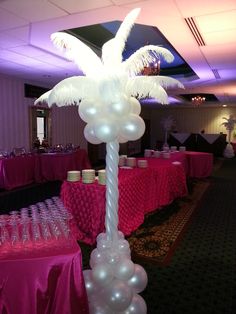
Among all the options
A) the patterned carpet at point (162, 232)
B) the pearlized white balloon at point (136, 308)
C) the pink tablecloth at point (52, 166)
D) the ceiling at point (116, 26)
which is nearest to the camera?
the pearlized white balloon at point (136, 308)

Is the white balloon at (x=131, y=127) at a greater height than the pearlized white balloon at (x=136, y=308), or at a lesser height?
greater

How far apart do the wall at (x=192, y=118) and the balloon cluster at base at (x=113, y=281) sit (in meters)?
15.2

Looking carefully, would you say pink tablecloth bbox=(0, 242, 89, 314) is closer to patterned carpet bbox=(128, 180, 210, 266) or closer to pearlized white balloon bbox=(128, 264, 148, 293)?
pearlized white balloon bbox=(128, 264, 148, 293)

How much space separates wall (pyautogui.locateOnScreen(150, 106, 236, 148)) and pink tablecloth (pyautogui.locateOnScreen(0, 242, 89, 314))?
15639mm

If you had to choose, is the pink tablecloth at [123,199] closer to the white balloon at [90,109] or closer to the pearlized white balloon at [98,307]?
the pearlized white balloon at [98,307]

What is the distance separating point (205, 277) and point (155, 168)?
2.19 metres

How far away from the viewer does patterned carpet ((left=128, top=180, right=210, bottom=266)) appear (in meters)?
3.00

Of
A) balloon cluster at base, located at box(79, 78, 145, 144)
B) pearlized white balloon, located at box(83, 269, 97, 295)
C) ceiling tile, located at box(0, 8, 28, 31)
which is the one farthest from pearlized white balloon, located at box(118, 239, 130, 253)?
ceiling tile, located at box(0, 8, 28, 31)

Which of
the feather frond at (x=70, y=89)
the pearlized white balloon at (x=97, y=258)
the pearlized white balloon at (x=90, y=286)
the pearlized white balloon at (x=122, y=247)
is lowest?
the pearlized white balloon at (x=90, y=286)

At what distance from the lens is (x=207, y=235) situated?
3564 millimetres

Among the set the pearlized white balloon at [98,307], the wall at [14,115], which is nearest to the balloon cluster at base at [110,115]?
the pearlized white balloon at [98,307]

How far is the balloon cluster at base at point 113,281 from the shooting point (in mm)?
1807

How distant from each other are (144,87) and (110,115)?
317mm

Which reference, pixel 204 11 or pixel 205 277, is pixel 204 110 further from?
pixel 205 277
